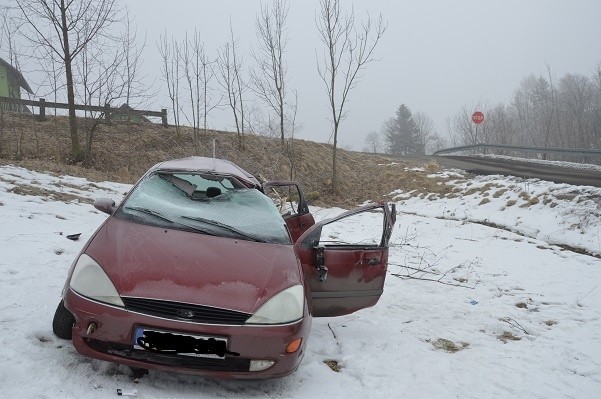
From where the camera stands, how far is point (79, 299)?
2355 mm

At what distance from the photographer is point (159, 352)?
89.5 inches

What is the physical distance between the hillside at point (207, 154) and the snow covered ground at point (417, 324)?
19.3 ft

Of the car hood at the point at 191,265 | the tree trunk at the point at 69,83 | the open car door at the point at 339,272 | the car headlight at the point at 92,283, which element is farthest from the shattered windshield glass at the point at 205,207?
the tree trunk at the point at 69,83

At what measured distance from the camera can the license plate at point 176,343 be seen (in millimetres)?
2248

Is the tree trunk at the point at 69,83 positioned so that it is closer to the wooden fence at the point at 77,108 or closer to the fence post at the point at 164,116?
the wooden fence at the point at 77,108

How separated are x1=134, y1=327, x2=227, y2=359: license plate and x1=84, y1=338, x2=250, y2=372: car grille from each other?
31 millimetres

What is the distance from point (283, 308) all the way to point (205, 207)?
4.16 feet

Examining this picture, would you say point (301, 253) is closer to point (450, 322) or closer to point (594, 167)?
point (450, 322)

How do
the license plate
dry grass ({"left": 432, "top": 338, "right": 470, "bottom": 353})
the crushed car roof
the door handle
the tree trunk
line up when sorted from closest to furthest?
the license plate → the door handle → dry grass ({"left": 432, "top": 338, "right": 470, "bottom": 353}) → the crushed car roof → the tree trunk

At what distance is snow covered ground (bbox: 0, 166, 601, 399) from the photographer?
251 centimetres

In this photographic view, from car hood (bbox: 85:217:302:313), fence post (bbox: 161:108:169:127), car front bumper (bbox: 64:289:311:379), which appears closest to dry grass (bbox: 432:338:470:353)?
car hood (bbox: 85:217:302:313)

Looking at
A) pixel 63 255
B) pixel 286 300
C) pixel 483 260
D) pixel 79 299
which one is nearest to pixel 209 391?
pixel 286 300

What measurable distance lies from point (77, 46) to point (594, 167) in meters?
18.5

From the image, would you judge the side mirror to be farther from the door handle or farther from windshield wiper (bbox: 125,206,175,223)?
the door handle
